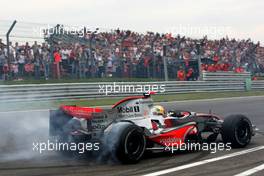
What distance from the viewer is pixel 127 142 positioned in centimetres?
583

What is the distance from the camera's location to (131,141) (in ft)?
19.4

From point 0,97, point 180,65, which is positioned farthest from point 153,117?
point 180,65

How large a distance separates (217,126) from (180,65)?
1604 centimetres

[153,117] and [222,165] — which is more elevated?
[153,117]

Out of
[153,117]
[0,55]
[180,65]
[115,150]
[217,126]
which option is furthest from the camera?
[180,65]

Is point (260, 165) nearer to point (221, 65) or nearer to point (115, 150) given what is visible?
point (115, 150)

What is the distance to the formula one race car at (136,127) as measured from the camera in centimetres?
586

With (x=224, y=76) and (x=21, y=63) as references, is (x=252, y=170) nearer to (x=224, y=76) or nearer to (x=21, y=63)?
(x=21, y=63)

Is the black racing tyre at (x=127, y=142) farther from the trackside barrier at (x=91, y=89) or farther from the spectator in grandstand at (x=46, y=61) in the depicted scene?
the spectator in grandstand at (x=46, y=61)

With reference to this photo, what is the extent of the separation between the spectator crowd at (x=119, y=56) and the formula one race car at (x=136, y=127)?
34.6 ft

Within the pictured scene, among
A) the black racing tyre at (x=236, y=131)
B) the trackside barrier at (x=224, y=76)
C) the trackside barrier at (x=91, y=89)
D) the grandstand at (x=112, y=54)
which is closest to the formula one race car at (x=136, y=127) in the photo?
the black racing tyre at (x=236, y=131)

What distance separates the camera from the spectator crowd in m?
17.2

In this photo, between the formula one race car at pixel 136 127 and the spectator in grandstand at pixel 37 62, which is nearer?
the formula one race car at pixel 136 127

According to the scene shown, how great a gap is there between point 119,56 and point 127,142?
14666 millimetres
